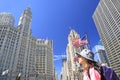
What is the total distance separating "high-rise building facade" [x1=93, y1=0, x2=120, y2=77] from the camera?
11043cm

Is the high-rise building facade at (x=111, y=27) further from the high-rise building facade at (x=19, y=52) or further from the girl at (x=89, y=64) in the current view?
the girl at (x=89, y=64)

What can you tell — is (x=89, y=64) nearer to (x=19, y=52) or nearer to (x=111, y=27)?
(x=19, y=52)

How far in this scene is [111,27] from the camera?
123875 millimetres

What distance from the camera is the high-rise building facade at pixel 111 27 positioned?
110425mm

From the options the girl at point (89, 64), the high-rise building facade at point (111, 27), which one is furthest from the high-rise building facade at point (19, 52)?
the girl at point (89, 64)

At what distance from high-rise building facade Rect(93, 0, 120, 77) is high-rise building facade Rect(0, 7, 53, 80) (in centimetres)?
6540

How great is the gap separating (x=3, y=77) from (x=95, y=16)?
129737mm

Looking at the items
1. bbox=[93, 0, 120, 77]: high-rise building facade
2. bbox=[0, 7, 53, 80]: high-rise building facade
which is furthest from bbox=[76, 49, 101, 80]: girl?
bbox=[93, 0, 120, 77]: high-rise building facade

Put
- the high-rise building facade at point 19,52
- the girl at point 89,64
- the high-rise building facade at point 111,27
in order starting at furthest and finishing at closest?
1. the high-rise building facade at point 111,27
2. the high-rise building facade at point 19,52
3. the girl at point 89,64

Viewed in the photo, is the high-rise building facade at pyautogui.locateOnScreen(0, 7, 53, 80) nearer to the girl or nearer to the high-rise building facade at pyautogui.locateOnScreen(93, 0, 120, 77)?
the high-rise building facade at pyautogui.locateOnScreen(93, 0, 120, 77)

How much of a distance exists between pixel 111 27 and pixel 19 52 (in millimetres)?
93873

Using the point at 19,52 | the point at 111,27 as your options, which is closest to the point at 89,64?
the point at 19,52

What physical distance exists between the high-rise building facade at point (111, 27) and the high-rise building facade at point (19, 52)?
65402 mm

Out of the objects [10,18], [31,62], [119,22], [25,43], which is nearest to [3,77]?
[31,62]
